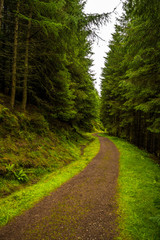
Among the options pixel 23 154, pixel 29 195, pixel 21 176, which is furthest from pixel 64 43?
pixel 29 195

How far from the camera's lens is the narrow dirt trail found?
3.11m

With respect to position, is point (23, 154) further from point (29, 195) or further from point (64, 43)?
point (64, 43)

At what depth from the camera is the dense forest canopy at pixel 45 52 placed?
6792mm

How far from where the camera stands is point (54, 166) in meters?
7.88

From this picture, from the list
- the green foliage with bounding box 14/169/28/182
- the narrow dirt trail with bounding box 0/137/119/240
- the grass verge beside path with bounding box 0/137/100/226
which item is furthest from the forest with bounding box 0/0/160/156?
the narrow dirt trail with bounding box 0/137/119/240

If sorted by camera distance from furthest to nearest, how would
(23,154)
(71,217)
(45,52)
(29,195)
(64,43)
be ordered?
(45,52) < (64,43) < (23,154) < (29,195) < (71,217)

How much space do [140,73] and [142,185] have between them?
7.07 meters

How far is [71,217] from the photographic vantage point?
373 cm

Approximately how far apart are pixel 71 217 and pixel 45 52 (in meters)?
10.9

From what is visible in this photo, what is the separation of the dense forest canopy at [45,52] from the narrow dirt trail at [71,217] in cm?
712

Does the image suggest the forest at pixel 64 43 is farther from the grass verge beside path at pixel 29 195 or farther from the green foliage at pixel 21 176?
the grass verge beside path at pixel 29 195

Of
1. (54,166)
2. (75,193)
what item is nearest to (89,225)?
(75,193)

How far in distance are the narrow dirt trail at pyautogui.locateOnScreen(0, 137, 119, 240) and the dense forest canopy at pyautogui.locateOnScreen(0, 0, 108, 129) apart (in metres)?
7.12

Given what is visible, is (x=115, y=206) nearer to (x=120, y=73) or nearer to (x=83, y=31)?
(x=83, y=31)
